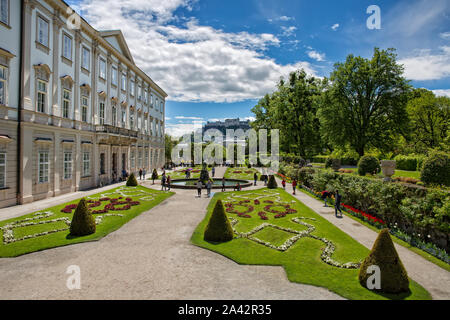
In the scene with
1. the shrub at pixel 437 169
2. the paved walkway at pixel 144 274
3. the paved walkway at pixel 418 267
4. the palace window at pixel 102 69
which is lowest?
the paved walkway at pixel 418 267

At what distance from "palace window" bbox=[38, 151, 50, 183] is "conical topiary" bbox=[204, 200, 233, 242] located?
54.1 feet

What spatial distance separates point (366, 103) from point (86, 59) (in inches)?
1352

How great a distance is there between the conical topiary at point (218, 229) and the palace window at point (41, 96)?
17666 millimetres

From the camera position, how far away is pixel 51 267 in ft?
29.3

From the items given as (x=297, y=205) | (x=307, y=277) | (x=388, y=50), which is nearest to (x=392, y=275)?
(x=307, y=277)

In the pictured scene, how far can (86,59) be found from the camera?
90.7 feet

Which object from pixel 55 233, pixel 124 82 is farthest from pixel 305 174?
pixel 124 82

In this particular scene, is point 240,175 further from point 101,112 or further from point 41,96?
point 41,96

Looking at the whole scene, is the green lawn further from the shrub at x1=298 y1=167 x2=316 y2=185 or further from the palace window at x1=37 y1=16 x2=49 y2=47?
the palace window at x1=37 y1=16 x2=49 y2=47

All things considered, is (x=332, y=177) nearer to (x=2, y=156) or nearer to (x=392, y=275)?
(x=392, y=275)

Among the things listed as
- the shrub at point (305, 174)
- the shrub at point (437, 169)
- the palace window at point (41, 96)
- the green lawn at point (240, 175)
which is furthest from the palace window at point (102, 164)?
the shrub at point (437, 169)

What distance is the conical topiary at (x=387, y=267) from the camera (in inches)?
293

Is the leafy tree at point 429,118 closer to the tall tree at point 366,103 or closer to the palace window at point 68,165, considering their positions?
the tall tree at point 366,103

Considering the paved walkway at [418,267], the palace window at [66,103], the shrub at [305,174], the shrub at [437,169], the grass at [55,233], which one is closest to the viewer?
the paved walkway at [418,267]
